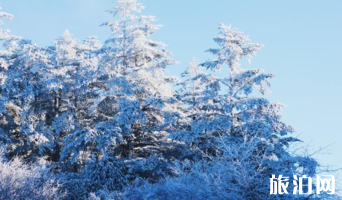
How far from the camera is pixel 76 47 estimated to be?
87.2 feet

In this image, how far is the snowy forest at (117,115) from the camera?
17.6 m

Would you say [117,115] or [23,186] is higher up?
[117,115]

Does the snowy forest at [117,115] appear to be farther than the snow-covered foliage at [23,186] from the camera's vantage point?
Yes

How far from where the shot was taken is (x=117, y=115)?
19938 mm

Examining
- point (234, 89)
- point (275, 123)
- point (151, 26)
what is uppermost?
point (151, 26)

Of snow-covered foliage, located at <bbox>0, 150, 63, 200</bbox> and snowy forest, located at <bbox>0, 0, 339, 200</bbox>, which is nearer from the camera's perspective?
snow-covered foliage, located at <bbox>0, 150, 63, 200</bbox>

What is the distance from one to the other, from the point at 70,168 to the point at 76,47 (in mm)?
8713

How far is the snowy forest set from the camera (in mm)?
17594

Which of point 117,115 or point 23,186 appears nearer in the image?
point 23,186

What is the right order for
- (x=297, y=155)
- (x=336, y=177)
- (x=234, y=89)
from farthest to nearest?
1. (x=234, y=89)
2. (x=297, y=155)
3. (x=336, y=177)

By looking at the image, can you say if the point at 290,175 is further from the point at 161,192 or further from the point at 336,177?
the point at 161,192

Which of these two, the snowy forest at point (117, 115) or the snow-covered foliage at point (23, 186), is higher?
the snowy forest at point (117, 115)

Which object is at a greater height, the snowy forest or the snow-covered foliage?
the snowy forest

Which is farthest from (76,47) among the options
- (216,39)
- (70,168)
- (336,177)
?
(336,177)
